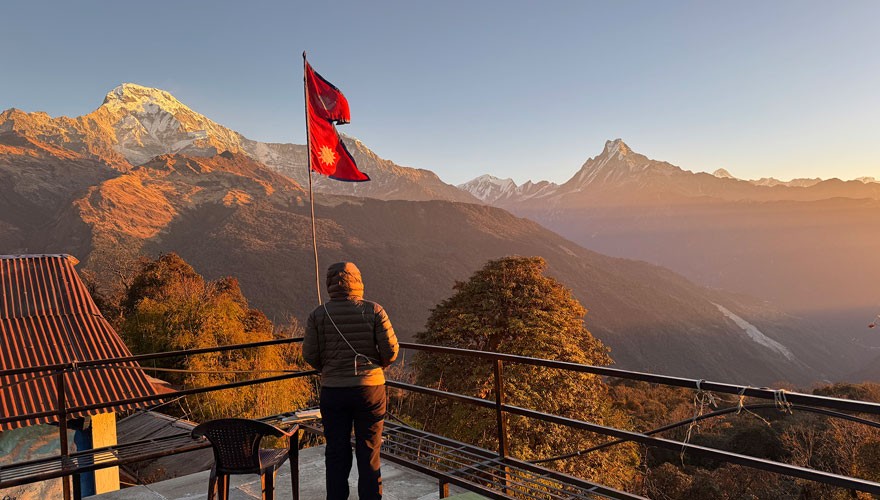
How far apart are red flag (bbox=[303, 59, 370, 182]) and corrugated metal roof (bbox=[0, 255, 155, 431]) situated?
927 cm

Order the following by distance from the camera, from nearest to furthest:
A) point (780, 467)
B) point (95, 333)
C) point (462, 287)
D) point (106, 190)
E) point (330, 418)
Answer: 1. point (780, 467)
2. point (330, 418)
3. point (95, 333)
4. point (462, 287)
5. point (106, 190)

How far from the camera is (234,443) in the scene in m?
2.70

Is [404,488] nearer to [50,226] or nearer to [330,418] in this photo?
[330,418]

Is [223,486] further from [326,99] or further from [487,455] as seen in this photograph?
[326,99]

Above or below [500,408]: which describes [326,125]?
above

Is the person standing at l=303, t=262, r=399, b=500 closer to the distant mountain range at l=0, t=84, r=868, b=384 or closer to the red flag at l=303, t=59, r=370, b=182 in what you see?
the red flag at l=303, t=59, r=370, b=182

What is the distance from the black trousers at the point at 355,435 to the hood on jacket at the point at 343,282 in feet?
1.94

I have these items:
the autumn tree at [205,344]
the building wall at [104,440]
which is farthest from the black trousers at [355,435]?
the autumn tree at [205,344]

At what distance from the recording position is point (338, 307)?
3.28 metres

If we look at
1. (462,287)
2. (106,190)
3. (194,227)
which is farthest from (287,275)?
(462,287)

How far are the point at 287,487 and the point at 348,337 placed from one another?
64.4 inches

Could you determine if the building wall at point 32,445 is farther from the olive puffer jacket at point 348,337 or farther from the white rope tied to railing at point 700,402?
the white rope tied to railing at point 700,402

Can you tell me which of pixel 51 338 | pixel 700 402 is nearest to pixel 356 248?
pixel 51 338

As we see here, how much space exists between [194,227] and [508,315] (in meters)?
125
